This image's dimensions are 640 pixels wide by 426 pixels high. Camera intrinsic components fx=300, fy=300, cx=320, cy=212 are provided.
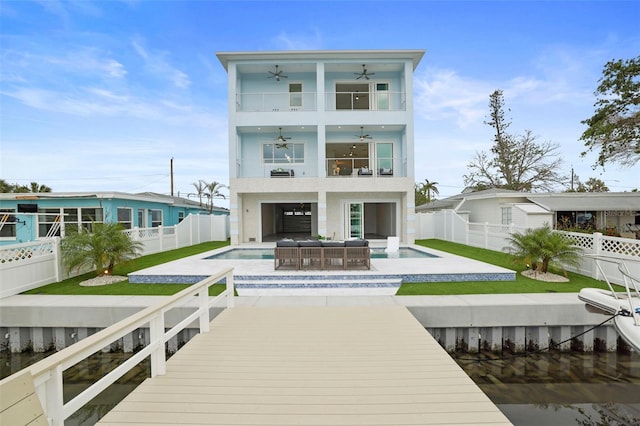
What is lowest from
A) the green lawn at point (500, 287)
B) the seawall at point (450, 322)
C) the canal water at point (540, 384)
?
the canal water at point (540, 384)

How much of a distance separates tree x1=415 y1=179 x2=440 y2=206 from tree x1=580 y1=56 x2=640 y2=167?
32427 mm

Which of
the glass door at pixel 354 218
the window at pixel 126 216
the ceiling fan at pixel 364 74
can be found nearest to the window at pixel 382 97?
the ceiling fan at pixel 364 74

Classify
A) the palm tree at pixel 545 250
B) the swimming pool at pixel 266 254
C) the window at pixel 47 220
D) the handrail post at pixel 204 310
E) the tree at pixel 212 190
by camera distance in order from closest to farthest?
the handrail post at pixel 204 310, the palm tree at pixel 545 250, the swimming pool at pixel 266 254, the window at pixel 47 220, the tree at pixel 212 190

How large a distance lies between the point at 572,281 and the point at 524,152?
1007 inches

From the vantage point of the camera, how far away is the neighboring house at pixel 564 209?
1418 centimetres

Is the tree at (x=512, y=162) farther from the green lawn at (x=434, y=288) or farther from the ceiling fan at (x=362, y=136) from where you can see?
the green lawn at (x=434, y=288)

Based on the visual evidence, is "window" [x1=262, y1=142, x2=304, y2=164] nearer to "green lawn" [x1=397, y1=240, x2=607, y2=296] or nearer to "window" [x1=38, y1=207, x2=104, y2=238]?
"window" [x1=38, y1=207, x2=104, y2=238]

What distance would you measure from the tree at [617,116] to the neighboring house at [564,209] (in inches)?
90.4

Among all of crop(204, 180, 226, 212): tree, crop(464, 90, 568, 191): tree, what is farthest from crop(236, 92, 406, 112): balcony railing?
crop(464, 90, 568, 191): tree

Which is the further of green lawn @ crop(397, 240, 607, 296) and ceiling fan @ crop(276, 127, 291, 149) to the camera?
ceiling fan @ crop(276, 127, 291, 149)

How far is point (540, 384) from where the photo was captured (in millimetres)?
5020

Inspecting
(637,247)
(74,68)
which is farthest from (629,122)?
(74,68)

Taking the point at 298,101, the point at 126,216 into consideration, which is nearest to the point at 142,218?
the point at 126,216

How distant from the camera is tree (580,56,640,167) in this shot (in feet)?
43.8
